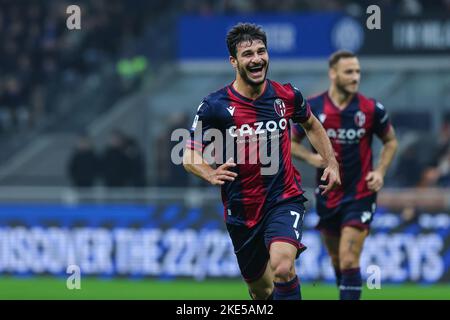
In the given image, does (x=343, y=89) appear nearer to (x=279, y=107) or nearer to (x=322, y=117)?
(x=322, y=117)

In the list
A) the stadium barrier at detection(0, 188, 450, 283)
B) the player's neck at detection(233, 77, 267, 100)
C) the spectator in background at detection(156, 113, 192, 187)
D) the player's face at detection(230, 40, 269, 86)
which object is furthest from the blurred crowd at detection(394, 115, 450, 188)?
the player's face at detection(230, 40, 269, 86)

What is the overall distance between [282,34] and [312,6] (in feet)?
4.41

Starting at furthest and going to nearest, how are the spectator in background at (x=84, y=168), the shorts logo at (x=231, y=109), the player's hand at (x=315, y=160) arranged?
the spectator in background at (x=84, y=168)
the player's hand at (x=315, y=160)
the shorts logo at (x=231, y=109)

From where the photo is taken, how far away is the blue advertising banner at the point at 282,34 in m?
21.3

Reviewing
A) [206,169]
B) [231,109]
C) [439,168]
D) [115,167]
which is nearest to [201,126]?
[231,109]

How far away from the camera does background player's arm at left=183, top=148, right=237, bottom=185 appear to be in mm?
9398

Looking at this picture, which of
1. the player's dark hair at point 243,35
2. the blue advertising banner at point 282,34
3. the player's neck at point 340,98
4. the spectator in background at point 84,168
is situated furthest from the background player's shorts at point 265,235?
the blue advertising banner at point 282,34

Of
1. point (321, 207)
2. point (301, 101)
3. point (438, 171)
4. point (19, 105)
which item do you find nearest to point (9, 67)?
point (19, 105)

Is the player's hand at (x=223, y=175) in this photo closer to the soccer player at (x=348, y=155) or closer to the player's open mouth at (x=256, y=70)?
the player's open mouth at (x=256, y=70)

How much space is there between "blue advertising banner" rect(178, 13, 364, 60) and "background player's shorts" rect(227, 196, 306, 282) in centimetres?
1103

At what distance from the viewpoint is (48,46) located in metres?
25.8

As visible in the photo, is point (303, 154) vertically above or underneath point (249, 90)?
underneath

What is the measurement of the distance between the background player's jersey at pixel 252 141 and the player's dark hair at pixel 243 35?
1.32ft

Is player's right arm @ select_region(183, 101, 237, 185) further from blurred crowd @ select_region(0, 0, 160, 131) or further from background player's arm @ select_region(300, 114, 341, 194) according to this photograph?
blurred crowd @ select_region(0, 0, 160, 131)
